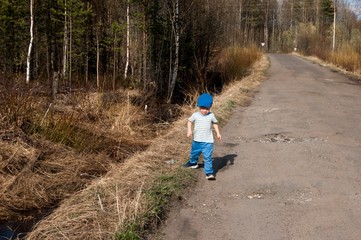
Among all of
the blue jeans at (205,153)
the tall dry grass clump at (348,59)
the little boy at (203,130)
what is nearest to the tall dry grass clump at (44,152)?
the blue jeans at (205,153)

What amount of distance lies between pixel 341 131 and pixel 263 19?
75756mm

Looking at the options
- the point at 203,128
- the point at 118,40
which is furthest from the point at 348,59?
the point at 203,128

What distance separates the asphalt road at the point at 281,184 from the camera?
14.2ft

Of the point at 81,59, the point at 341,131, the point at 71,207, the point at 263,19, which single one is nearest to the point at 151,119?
the point at 341,131

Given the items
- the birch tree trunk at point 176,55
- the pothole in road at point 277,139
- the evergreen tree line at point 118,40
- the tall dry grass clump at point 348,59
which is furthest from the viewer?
the tall dry grass clump at point 348,59

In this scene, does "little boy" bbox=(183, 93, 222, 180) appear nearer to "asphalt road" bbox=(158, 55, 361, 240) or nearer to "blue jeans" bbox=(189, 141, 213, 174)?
"blue jeans" bbox=(189, 141, 213, 174)

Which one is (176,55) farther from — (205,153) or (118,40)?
(205,153)

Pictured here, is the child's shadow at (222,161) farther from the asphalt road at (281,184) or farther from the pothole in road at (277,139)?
the pothole in road at (277,139)

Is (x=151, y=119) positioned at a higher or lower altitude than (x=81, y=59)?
lower

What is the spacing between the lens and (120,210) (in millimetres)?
4457

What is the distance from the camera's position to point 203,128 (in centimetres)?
618

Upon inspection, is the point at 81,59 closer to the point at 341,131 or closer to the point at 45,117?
the point at 45,117

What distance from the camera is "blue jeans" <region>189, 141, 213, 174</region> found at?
593 centimetres

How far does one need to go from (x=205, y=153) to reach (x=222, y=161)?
33.8 inches
